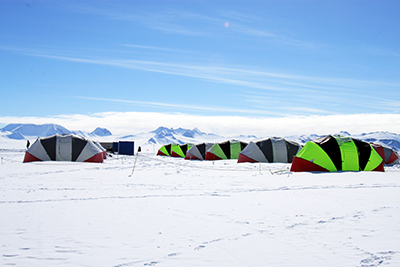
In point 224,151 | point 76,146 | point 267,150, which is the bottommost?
point 224,151

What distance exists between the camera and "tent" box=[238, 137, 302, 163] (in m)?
24.2

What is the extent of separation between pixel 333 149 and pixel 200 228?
39.9ft

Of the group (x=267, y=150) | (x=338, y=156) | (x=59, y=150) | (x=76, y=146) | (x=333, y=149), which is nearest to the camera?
(x=338, y=156)

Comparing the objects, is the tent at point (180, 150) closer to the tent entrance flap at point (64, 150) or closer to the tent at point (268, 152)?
the tent at point (268, 152)

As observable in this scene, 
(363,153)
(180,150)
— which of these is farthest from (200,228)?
(180,150)

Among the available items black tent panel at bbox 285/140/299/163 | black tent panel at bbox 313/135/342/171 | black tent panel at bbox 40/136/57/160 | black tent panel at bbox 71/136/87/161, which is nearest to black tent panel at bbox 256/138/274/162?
black tent panel at bbox 285/140/299/163

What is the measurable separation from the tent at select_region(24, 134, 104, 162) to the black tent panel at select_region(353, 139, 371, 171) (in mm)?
18018

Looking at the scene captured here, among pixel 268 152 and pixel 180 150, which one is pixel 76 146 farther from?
pixel 180 150

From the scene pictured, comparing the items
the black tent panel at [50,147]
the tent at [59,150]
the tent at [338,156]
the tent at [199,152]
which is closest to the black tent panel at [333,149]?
the tent at [338,156]

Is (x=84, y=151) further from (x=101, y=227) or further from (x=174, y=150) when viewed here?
(x=174, y=150)

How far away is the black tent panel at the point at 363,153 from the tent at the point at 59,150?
59.1 feet

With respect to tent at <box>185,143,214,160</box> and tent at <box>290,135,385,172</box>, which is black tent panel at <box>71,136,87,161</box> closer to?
tent at <box>185,143,214,160</box>

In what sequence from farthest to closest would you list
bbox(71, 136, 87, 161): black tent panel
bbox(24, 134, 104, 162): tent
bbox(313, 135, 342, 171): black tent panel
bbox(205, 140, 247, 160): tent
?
bbox(205, 140, 247, 160): tent
bbox(71, 136, 87, 161): black tent panel
bbox(24, 134, 104, 162): tent
bbox(313, 135, 342, 171): black tent panel

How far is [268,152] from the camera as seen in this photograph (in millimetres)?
24266
